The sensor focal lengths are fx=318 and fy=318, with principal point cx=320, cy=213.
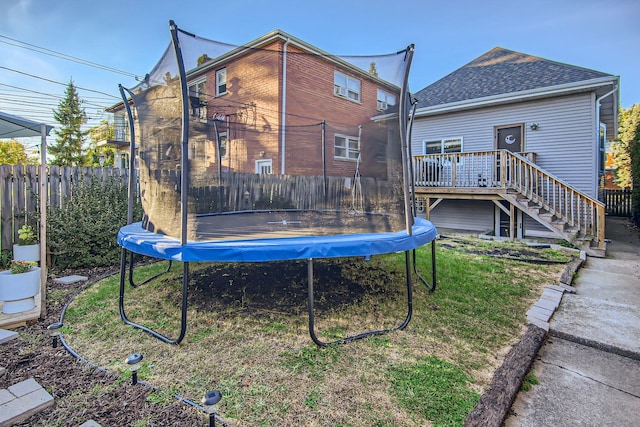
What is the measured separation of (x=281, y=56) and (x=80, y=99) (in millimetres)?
26576

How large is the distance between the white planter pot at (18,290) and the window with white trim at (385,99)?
3294 millimetres

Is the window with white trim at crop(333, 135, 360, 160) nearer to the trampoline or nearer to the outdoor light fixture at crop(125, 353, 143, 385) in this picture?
the trampoline

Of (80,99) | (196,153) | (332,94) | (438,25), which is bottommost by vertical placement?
(196,153)

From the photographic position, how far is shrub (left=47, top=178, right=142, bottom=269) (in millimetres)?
3984

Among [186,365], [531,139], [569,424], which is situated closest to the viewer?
[569,424]

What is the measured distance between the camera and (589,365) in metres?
2.08

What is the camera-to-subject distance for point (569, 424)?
1.51 metres

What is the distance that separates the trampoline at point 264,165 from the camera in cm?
221

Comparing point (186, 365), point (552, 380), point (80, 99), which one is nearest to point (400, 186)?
point (552, 380)

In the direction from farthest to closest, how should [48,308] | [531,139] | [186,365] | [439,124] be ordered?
[439,124] < [531,139] < [48,308] < [186,365]

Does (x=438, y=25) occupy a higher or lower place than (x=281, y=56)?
higher

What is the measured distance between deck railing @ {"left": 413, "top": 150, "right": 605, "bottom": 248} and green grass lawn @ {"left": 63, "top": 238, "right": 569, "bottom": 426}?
2889mm

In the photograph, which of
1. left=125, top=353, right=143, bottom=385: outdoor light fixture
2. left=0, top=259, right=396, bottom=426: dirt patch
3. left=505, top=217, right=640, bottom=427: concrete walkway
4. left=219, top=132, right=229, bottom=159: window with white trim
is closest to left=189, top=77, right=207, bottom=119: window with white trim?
left=219, top=132, right=229, bottom=159: window with white trim

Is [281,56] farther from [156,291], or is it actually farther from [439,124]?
[439,124]
